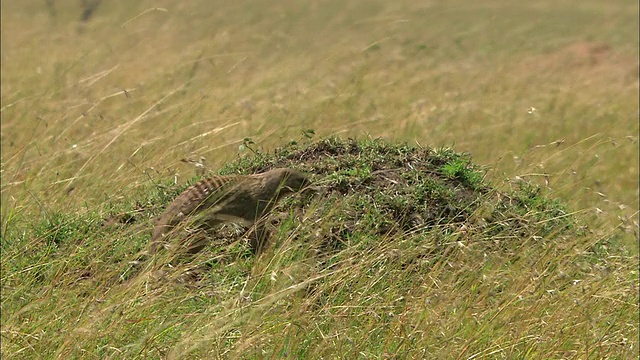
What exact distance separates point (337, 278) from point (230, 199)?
2.34 ft

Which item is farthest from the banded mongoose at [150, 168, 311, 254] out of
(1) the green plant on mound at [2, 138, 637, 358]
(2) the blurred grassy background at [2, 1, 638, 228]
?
(2) the blurred grassy background at [2, 1, 638, 228]

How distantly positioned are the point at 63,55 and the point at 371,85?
3.62m

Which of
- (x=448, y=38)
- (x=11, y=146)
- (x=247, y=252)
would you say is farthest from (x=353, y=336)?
(x=448, y=38)

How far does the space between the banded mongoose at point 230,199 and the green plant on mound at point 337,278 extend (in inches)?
3.0

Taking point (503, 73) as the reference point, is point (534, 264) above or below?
above

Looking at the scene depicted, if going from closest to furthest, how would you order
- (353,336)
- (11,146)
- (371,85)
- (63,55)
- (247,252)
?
(353,336) → (247,252) → (11,146) → (371,85) → (63,55)

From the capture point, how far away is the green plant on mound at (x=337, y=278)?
283 centimetres

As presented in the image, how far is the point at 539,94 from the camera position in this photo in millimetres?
10297

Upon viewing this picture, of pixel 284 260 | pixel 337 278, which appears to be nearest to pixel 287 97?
pixel 284 260

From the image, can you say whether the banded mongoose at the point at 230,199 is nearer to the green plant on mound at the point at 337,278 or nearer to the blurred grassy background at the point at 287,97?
the green plant on mound at the point at 337,278

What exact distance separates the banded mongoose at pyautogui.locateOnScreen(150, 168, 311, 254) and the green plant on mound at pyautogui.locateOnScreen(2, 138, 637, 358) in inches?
3.0

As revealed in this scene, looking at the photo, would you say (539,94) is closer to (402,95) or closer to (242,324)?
→ (402,95)

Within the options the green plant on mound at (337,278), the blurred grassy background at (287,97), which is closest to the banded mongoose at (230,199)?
the green plant on mound at (337,278)

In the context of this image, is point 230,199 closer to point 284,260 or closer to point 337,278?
point 284,260
